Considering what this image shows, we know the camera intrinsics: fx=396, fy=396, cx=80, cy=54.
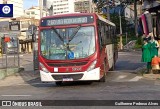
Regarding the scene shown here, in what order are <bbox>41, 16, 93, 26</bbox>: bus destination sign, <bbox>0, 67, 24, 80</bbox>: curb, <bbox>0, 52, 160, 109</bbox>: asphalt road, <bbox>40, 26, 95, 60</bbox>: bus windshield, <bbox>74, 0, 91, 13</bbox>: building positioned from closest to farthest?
<bbox>0, 52, 160, 109</bbox>: asphalt road < <bbox>40, 26, 95, 60</bbox>: bus windshield < <bbox>41, 16, 93, 26</bbox>: bus destination sign < <bbox>0, 67, 24, 80</bbox>: curb < <bbox>74, 0, 91, 13</bbox>: building

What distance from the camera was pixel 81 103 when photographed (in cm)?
Result: 1091

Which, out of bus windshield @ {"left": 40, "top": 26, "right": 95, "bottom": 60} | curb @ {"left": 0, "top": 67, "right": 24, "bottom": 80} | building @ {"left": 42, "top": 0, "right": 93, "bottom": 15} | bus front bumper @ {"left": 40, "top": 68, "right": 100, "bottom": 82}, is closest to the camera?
bus front bumper @ {"left": 40, "top": 68, "right": 100, "bottom": 82}

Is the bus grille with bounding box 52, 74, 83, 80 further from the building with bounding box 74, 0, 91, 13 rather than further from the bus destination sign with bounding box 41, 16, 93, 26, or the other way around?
the building with bounding box 74, 0, 91, 13

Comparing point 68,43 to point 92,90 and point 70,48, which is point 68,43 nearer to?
point 70,48

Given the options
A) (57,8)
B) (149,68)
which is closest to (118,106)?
(149,68)

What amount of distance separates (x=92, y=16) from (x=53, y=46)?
79.2 inches

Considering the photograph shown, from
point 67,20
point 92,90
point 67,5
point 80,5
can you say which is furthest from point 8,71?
point 67,5

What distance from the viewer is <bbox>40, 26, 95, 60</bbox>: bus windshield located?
15.8 meters

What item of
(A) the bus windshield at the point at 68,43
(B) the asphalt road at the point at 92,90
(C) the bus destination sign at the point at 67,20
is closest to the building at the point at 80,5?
(B) the asphalt road at the point at 92,90

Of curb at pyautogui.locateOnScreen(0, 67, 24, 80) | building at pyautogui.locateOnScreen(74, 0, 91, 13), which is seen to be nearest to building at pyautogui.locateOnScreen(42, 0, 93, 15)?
building at pyautogui.locateOnScreen(74, 0, 91, 13)

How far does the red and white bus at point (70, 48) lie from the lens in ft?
51.3

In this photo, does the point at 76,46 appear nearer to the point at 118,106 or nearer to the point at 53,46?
the point at 53,46

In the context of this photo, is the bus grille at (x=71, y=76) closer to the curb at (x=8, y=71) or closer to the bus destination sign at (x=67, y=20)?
the bus destination sign at (x=67, y=20)

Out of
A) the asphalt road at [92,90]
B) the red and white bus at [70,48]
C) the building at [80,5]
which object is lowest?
the asphalt road at [92,90]
